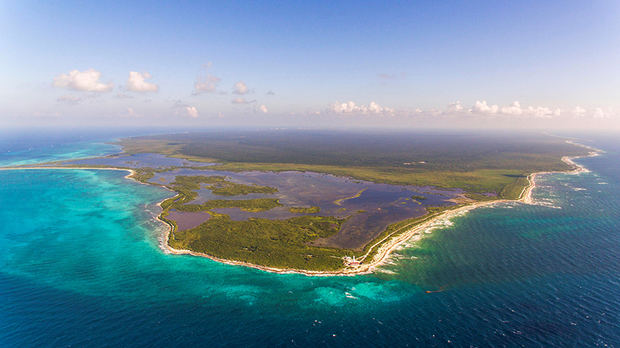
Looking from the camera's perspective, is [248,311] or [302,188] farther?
[302,188]

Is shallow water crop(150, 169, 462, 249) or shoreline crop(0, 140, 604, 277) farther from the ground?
shallow water crop(150, 169, 462, 249)

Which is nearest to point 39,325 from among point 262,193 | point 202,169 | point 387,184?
point 262,193

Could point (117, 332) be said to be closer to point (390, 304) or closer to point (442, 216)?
point (390, 304)

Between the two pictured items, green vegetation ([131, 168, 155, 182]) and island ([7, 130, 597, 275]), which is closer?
island ([7, 130, 597, 275])

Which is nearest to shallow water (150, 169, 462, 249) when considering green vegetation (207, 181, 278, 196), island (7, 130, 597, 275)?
island (7, 130, 597, 275)

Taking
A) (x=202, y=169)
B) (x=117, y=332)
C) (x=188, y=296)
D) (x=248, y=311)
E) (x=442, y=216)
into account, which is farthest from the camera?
(x=202, y=169)

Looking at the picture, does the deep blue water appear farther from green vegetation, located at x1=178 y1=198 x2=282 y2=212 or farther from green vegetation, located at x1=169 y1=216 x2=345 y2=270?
green vegetation, located at x1=178 y1=198 x2=282 y2=212

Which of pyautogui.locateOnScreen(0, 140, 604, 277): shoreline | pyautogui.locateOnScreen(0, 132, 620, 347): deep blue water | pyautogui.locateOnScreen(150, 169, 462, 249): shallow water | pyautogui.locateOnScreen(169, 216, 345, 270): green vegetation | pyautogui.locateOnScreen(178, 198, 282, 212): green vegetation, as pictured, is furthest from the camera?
pyautogui.locateOnScreen(178, 198, 282, 212): green vegetation

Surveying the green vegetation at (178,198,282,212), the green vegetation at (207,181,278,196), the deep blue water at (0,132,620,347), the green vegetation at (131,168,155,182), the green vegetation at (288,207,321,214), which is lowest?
the deep blue water at (0,132,620,347)
